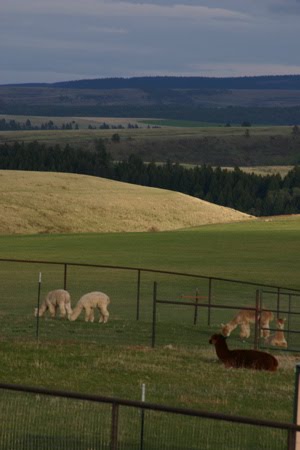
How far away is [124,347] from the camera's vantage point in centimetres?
2886

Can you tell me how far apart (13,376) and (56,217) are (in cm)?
6765

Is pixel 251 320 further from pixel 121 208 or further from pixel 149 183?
pixel 149 183

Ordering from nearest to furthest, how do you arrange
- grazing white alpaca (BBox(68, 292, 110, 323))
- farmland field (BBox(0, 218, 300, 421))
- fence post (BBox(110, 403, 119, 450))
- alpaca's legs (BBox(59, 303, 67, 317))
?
fence post (BBox(110, 403, 119, 450)) < farmland field (BBox(0, 218, 300, 421)) < grazing white alpaca (BBox(68, 292, 110, 323)) < alpaca's legs (BBox(59, 303, 67, 317))

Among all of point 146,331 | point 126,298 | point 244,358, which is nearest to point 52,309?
point 146,331

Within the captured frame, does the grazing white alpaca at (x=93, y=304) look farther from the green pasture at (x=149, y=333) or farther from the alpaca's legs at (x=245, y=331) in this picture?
the alpaca's legs at (x=245, y=331)

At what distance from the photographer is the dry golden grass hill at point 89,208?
89.1 metres

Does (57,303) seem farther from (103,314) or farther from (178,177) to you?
(178,177)

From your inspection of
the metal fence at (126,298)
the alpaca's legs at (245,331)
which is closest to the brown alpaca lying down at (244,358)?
the metal fence at (126,298)

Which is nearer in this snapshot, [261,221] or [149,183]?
[261,221]

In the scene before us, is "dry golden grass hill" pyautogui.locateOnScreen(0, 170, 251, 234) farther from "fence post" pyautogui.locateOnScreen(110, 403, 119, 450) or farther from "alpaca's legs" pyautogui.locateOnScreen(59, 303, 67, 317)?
"fence post" pyautogui.locateOnScreen(110, 403, 119, 450)

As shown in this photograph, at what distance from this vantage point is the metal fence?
33297 mm

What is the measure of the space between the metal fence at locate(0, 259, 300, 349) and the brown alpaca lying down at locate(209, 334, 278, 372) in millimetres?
3360

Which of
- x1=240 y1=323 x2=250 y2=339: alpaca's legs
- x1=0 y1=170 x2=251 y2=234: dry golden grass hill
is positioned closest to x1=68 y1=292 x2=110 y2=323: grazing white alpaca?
x1=240 y1=323 x2=250 y2=339: alpaca's legs

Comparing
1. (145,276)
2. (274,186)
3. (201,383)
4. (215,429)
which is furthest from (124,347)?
(274,186)
